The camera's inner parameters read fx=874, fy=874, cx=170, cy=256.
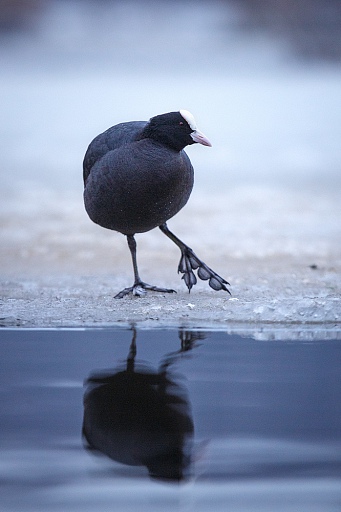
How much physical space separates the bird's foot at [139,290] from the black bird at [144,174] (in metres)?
0.01

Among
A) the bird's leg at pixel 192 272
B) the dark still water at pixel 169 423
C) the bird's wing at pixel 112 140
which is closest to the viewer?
the dark still water at pixel 169 423

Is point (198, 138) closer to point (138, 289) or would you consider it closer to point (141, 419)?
point (138, 289)

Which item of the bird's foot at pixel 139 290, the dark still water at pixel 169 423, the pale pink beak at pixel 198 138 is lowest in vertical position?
the dark still water at pixel 169 423

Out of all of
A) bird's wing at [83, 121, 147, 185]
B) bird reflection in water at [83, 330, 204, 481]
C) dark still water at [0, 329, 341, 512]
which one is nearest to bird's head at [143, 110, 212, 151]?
bird's wing at [83, 121, 147, 185]

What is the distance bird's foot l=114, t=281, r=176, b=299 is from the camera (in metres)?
4.73

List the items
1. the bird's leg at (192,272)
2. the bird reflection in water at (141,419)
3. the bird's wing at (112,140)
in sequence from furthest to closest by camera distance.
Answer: the bird's leg at (192,272) < the bird's wing at (112,140) < the bird reflection in water at (141,419)

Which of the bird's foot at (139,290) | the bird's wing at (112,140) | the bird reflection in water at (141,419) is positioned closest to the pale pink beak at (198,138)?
the bird's wing at (112,140)

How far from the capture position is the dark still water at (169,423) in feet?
7.89

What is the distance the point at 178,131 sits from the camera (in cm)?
447

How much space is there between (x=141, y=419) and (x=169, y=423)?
0.10m

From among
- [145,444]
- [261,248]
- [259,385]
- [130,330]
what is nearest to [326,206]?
[261,248]

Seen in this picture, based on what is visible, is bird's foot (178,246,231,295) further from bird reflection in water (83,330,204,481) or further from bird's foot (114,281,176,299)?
bird reflection in water (83,330,204,481)

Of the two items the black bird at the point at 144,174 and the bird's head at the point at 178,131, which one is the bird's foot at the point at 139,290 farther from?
the bird's head at the point at 178,131

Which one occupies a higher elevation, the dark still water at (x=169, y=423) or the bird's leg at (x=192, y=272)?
the bird's leg at (x=192, y=272)
